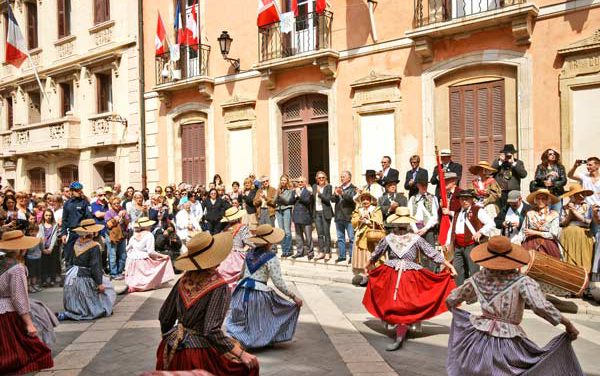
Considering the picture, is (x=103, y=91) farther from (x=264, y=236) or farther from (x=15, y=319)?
(x=15, y=319)

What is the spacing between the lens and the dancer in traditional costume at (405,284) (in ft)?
21.5

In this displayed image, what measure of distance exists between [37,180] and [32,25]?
7217 mm

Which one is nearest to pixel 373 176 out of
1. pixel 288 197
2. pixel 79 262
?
pixel 288 197

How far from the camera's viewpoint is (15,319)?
561 centimetres

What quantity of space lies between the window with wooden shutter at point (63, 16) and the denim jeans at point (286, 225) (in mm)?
15665

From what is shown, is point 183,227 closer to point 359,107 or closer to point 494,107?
point 359,107

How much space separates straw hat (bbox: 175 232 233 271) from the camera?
13.5 ft

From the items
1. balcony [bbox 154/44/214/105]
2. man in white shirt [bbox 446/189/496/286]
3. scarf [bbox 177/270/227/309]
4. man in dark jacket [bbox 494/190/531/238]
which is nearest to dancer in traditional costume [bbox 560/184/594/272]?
man in dark jacket [bbox 494/190/531/238]

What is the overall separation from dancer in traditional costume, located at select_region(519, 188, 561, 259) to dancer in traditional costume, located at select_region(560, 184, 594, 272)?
1.09 feet

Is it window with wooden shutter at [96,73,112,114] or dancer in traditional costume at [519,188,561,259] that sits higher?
window with wooden shutter at [96,73,112,114]

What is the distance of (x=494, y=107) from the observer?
12461mm

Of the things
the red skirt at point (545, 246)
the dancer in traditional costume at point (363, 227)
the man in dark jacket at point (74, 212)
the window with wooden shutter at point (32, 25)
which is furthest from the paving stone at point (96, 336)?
the window with wooden shutter at point (32, 25)

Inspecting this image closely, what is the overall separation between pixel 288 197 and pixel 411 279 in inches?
245

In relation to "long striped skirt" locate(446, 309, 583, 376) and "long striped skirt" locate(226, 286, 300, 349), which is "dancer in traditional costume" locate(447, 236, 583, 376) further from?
"long striped skirt" locate(226, 286, 300, 349)
